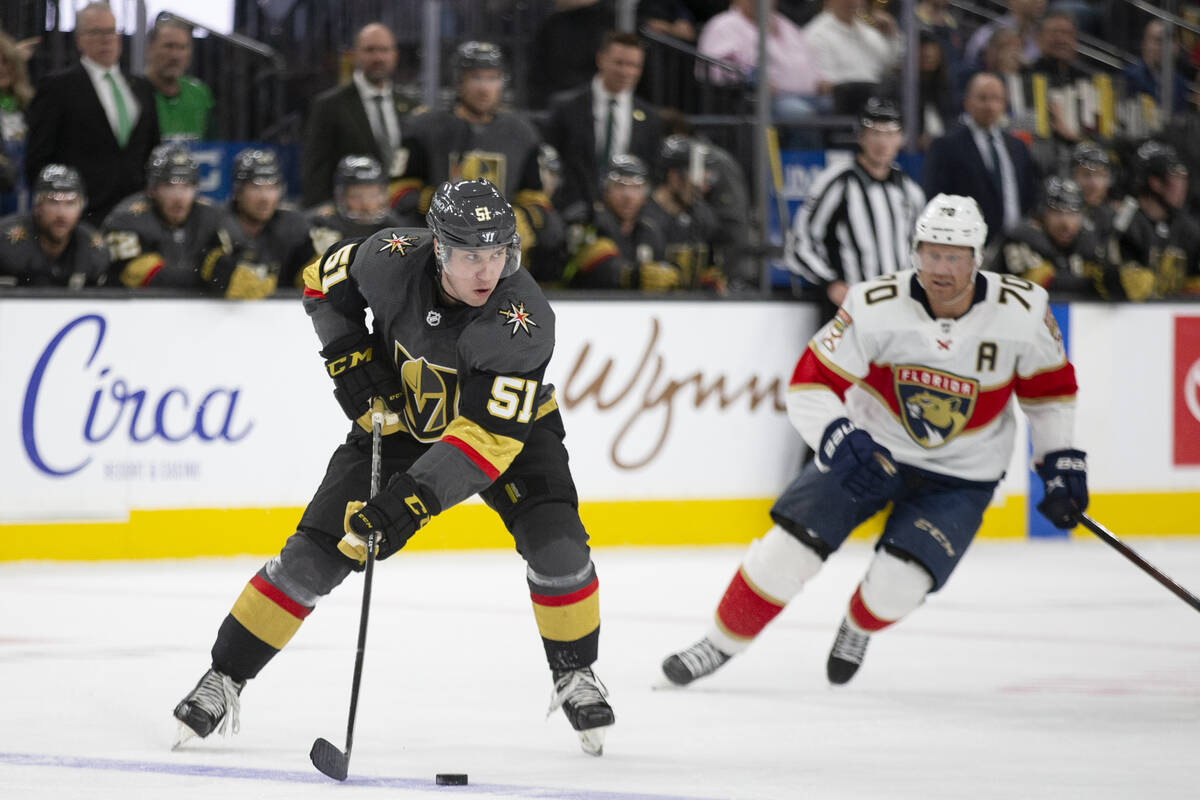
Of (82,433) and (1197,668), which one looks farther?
(82,433)

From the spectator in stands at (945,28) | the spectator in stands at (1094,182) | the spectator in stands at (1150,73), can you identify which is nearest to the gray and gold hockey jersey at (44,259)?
the spectator in stands at (945,28)

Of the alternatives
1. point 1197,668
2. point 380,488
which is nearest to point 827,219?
point 1197,668

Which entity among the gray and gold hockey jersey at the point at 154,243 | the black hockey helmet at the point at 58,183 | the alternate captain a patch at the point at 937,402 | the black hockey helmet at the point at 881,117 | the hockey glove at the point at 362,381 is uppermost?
the black hockey helmet at the point at 881,117

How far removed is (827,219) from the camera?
8.38 metres

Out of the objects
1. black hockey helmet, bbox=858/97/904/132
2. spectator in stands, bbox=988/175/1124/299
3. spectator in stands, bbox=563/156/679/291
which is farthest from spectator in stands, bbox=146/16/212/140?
spectator in stands, bbox=988/175/1124/299

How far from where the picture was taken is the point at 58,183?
24.4 feet

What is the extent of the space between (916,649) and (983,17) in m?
6.24

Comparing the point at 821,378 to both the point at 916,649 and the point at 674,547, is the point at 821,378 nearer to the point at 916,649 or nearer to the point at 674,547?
the point at 916,649

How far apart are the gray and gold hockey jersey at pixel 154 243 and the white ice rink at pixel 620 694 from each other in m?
1.14

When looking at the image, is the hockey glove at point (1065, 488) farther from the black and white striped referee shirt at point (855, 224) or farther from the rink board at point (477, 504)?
the black and white striped referee shirt at point (855, 224)

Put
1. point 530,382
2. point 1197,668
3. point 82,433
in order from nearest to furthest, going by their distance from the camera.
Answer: point 530,382, point 1197,668, point 82,433

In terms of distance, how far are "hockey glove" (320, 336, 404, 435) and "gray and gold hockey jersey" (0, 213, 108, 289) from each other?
356 cm

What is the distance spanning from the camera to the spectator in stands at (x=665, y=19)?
9.71 m

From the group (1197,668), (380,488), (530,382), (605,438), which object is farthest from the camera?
(605,438)
